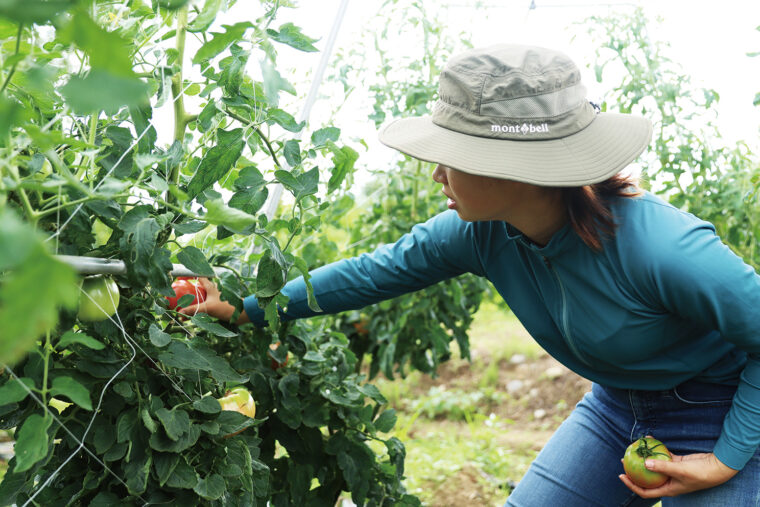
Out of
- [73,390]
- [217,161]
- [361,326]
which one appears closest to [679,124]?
[361,326]

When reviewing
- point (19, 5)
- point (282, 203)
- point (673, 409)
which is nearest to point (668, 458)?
point (673, 409)

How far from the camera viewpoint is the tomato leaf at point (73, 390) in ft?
1.99

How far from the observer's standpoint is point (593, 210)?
3.73 ft

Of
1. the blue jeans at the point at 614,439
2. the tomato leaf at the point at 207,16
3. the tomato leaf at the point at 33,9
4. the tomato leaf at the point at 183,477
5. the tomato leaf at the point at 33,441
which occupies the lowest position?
the blue jeans at the point at 614,439

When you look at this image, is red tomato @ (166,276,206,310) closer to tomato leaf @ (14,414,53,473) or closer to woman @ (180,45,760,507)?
woman @ (180,45,760,507)

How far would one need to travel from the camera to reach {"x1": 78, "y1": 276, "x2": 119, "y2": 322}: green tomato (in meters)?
0.89

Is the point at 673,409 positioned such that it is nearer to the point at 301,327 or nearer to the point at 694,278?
the point at 694,278

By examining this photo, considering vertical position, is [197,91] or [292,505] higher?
[197,91]

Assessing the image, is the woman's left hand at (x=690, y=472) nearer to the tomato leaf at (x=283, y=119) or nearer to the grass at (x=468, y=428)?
the tomato leaf at (x=283, y=119)

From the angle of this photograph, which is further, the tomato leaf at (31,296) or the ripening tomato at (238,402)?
the ripening tomato at (238,402)

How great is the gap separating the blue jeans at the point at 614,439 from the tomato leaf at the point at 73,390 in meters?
1.00

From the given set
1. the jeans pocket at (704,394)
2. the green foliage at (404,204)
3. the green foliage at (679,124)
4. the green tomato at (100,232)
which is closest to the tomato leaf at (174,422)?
the green tomato at (100,232)

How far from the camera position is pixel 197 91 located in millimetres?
1113

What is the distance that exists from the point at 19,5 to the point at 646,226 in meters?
0.96
